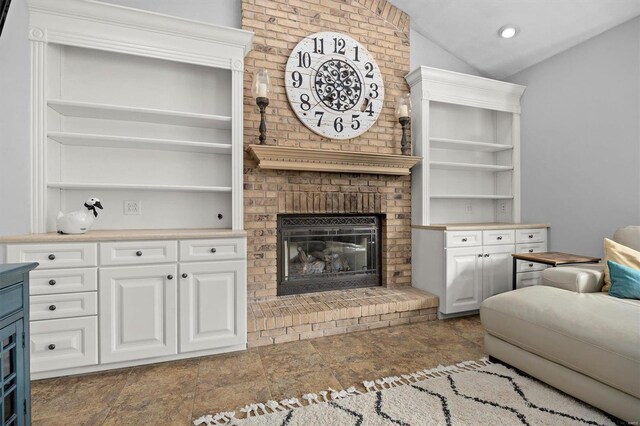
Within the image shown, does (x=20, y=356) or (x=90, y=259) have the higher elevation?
(x=90, y=259)

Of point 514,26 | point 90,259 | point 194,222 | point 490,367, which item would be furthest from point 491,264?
point 90,259

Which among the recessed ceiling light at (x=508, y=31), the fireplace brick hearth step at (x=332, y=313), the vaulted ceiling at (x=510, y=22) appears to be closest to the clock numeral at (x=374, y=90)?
the vaulted ceiling at (x=510, y=22)

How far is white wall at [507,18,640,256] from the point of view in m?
2.74

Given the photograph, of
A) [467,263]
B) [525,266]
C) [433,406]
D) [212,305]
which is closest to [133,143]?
[212,305]

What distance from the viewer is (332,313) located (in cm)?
260

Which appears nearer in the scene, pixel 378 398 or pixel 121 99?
pixel 378 398

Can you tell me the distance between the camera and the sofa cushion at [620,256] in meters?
2.08

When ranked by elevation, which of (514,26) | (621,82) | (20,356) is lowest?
(20,356)

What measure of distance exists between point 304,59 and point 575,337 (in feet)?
9.38

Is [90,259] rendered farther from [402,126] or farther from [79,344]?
[402,126]

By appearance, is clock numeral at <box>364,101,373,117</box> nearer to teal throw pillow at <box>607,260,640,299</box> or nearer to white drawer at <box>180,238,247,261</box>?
white drawer at <box>180,238,247,261</box>

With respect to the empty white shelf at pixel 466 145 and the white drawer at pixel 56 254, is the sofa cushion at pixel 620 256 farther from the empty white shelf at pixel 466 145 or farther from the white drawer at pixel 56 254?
the white drawer at pixel 56 254

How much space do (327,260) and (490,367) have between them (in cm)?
163

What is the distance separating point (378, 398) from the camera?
171 cm
